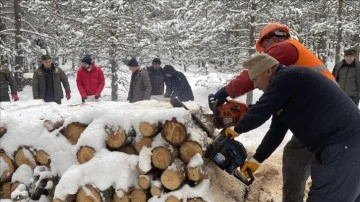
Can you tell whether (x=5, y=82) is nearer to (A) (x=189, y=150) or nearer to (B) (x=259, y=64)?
(A) (x=189, y=150)

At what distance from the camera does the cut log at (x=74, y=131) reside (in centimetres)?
384

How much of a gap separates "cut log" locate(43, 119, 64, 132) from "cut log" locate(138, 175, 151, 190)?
1.22 m

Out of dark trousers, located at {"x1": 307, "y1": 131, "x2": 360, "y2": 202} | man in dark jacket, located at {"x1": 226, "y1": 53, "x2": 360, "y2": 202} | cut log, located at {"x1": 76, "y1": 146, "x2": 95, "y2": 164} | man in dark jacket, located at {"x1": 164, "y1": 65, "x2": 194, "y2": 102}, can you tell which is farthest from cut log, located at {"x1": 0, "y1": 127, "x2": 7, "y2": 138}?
man in dark jacket, located at {"x1": 164, "y1": 65, "x2": 194, "y2": 102}

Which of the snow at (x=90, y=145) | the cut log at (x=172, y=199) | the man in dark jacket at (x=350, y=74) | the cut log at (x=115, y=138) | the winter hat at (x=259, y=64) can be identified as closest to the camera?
the winter hat at (x=259, y=64)

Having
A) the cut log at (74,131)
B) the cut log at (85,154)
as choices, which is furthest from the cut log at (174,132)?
the cut log at (74,131)

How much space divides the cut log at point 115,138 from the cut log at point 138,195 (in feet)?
1.65

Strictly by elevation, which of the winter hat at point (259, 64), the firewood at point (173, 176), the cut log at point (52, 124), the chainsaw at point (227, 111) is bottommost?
the firewood at point (173, 176)

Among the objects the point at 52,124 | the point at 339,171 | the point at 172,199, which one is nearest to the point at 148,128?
the point at 172,199

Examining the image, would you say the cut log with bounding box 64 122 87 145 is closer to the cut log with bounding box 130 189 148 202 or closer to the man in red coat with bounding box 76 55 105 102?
the cut log with bounding box 130 189 148 202

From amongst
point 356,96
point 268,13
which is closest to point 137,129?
point 356,96

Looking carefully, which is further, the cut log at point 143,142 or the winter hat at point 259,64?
the cut log at point 143,142

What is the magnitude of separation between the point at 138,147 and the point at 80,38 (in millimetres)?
10322

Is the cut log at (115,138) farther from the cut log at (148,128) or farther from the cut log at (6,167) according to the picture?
the cut log at (6,167)

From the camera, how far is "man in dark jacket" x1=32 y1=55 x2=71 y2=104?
747cm
